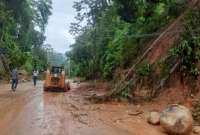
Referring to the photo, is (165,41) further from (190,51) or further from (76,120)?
(76,120)

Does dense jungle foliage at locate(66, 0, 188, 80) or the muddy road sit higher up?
dense jungle foliage at locate(66, 0, 188, 80)

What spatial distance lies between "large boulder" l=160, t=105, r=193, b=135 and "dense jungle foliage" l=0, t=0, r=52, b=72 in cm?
2744

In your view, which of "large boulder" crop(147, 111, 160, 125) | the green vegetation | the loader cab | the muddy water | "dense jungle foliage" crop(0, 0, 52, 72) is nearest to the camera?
the muddy water

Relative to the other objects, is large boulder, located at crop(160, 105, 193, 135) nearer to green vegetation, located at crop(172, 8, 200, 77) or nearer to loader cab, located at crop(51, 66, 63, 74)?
green vegetation, located at crop(172, 8, 200, 77)

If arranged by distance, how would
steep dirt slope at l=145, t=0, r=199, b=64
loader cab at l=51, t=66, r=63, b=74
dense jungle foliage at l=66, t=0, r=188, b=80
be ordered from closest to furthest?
steep dirt slope at l=145, t=0, r=199, b=64 → dense jungle foliage at l=66, t=0, r=188, b=80 → loader cab at l=51, t=66, r=63, b=74

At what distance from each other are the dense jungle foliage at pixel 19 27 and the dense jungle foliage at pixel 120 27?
6913 mm

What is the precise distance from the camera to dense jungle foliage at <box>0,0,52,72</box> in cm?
4388

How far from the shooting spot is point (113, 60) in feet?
110

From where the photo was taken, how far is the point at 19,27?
5756cm

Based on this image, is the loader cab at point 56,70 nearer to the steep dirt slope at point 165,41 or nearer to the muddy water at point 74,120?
the steep dirt slope at point 165,41

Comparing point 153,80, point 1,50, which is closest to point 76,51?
point 1,50

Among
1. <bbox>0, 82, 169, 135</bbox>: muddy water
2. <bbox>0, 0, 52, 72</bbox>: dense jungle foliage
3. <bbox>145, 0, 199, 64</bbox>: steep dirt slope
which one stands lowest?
<bbox>0, 82, 169, 135</bbox>: muddy water

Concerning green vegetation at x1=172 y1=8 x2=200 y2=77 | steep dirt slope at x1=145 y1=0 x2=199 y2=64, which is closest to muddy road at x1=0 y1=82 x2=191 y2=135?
green vegetation at x1=172 y1=8 x2=200 y2=77

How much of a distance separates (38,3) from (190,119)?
64050mm
